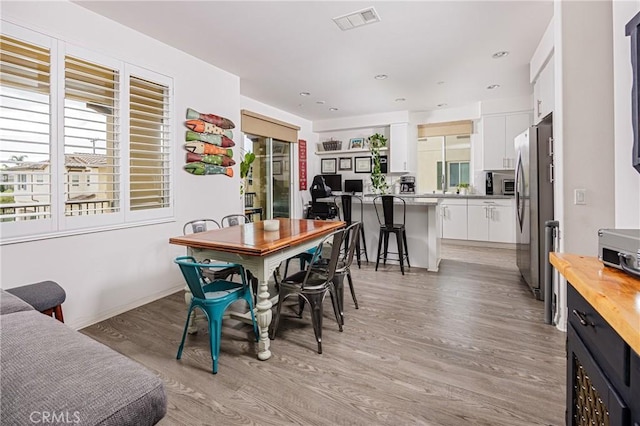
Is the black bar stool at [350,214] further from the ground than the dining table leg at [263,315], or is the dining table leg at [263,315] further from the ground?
the black bar stool at [350,214]

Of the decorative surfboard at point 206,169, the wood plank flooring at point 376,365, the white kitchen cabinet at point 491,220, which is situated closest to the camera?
the wood plank flooring at point 376,365

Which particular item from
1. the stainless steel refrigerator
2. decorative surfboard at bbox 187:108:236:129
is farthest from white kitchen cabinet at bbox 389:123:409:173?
decorative surfboard at bbox 187:108:236:129

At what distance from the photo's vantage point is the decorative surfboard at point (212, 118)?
146 inches

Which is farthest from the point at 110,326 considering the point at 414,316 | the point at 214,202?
the point at 414,316

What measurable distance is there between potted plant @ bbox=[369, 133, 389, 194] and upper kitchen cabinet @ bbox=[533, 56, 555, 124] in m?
3.00

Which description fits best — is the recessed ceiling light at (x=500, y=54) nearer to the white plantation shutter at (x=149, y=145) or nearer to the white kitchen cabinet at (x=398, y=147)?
the white kitchen cabinet at (x=398, y=147)

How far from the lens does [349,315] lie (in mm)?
2916

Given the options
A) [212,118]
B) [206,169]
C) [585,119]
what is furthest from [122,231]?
[585,119]

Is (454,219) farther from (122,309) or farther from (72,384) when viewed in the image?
(72,384)

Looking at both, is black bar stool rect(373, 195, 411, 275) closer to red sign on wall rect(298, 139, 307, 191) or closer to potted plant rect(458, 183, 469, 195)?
potted plant rect(458, 183, 469, 195)

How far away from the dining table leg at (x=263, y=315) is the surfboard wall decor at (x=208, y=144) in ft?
7.11

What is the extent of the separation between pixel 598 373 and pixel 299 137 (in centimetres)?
666

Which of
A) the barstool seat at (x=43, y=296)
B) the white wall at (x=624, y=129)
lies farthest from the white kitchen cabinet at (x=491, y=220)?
the barstool seat at (x=43, y=296)

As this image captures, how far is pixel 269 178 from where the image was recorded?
6246 millimetres
